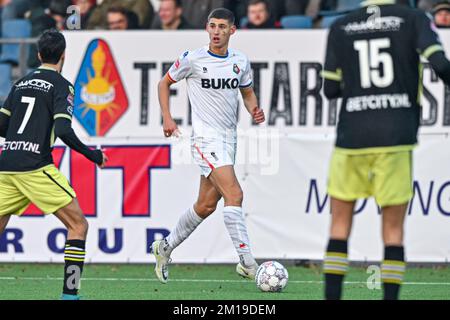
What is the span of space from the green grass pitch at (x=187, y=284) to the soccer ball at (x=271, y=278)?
0.08m

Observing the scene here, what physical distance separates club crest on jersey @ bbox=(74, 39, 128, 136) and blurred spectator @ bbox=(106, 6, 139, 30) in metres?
1.28

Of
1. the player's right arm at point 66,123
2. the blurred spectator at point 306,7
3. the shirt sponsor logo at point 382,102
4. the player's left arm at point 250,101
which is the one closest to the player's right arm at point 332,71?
the shirt sponsor logo at point 382,102

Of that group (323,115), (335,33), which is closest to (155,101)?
(323,115)

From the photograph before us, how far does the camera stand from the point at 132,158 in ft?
45.1

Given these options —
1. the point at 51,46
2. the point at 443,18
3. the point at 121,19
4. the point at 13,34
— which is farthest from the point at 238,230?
the point at 13,34

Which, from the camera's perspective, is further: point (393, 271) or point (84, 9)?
point (84, 9)

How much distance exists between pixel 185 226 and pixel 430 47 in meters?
4.34

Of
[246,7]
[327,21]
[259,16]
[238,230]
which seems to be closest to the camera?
[238,230]

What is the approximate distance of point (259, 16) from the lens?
15.0 m

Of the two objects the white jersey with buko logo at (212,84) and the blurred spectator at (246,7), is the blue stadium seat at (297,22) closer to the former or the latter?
the blurred spectator at (246,7)

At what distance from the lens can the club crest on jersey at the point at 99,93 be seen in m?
13.8

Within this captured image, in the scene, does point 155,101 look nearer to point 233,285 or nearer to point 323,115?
point 323,115

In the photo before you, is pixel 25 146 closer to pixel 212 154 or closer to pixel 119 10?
pixel 212 154

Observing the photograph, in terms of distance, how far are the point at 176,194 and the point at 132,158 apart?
67 cm
